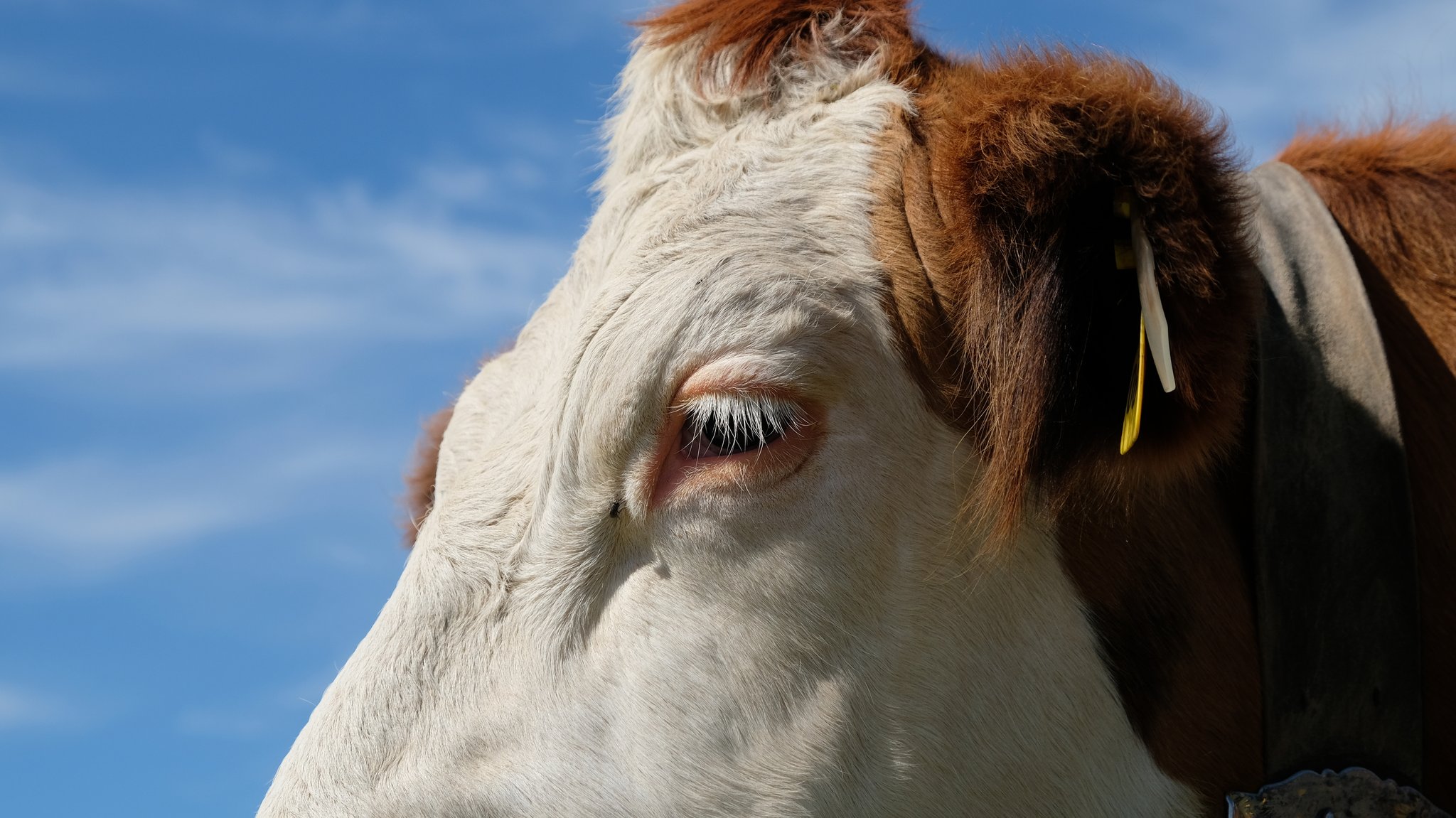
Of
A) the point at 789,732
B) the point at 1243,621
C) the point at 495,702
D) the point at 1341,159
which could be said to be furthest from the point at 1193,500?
the point at 495,702

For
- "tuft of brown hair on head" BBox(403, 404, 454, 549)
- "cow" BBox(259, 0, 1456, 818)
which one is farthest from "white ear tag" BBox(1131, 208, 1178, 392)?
"tuft of brown hair on head" BBox(403, 404, 454, 549)

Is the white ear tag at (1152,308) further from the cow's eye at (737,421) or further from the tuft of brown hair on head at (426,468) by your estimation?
the tuft of brown hair on head at (426,468)

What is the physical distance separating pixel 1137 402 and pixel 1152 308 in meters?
0.17

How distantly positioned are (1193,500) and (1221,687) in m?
0.36

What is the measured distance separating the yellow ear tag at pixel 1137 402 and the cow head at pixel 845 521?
0.05m

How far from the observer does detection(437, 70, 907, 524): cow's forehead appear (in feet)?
8.11

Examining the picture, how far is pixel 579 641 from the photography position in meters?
2.46

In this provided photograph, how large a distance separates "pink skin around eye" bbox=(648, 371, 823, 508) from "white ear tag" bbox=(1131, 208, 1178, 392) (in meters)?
0.61

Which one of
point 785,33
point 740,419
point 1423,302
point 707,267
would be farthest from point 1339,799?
point 785,33

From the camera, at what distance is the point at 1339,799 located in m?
2.32

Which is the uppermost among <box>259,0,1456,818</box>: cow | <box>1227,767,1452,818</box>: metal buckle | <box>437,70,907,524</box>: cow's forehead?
<box>437,70,907,524</box>: cow's forehead

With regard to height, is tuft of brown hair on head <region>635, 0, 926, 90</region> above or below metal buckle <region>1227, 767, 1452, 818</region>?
above

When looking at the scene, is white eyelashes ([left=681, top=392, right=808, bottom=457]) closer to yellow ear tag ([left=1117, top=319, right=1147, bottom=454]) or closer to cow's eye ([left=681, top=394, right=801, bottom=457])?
cow's eye ([left=681, top=394, right=801, bottom=457])

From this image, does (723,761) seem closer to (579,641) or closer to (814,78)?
(579,641)
